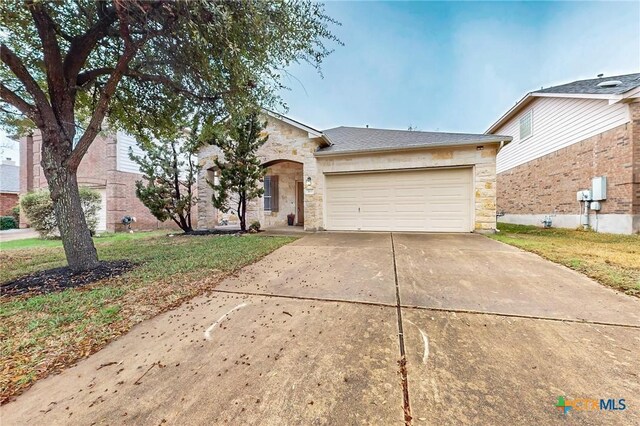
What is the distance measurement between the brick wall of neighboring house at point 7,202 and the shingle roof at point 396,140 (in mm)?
22135

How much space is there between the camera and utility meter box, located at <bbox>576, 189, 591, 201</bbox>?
8094 millimetres

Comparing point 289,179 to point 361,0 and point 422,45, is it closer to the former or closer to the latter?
point 361,0

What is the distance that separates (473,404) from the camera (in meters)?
1.43

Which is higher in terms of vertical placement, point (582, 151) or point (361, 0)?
point (361, 0)

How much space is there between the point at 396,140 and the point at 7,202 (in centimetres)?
2590

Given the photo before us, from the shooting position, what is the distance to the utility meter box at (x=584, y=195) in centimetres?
809

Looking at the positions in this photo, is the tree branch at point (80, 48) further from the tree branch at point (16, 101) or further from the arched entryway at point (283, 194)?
the arched entryway at point (283, 194)

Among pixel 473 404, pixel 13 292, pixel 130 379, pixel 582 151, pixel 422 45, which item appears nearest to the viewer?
pixel 473 404

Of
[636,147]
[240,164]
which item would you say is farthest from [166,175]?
[636,147]

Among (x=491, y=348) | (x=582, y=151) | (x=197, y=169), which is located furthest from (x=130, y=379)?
(x=582, y=151)

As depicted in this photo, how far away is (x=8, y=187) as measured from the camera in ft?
62.6

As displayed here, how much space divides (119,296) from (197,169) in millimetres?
7443

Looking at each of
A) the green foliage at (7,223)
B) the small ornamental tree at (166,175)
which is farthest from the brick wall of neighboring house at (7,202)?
the small ornamental tree at (166,175)

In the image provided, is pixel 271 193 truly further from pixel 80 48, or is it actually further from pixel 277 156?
pixel 80 48
